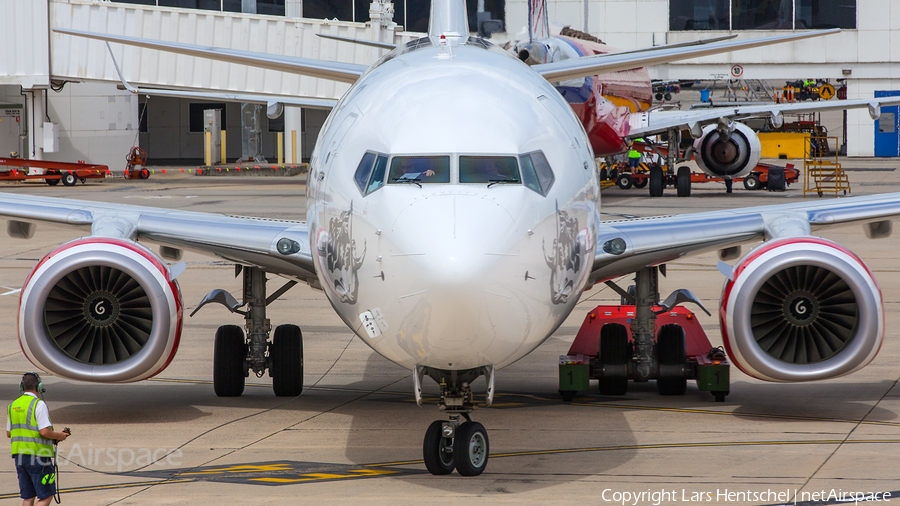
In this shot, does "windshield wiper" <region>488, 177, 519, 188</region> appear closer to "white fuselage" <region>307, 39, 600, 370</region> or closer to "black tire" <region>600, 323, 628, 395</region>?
"white fuselage" <region>307, 39, 600, 370</region>

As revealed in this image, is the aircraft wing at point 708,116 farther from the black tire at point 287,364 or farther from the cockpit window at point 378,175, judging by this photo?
the cockpit window at point 378,175

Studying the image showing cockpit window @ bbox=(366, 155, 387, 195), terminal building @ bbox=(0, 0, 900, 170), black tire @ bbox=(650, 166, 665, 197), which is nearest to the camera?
cockpit window @ bbox=(366, 155, 387, 195)

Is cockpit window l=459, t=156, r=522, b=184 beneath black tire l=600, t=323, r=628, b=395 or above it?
above

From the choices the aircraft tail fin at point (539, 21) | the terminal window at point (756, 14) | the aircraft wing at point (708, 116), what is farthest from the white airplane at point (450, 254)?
the terminal window at point (756, 14)

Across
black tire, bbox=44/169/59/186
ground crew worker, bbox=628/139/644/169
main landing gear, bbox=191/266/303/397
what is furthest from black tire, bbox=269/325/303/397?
ground crew worker, bbox=628/139/644/169

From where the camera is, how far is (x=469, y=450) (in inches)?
336

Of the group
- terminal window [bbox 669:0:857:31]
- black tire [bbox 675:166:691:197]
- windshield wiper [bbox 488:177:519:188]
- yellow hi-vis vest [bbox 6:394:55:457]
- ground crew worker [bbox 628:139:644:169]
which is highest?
terminal window [bbox 669:0:857:31]

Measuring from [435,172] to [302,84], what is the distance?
140ft

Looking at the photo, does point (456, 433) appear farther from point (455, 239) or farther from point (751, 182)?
point (751, 182)

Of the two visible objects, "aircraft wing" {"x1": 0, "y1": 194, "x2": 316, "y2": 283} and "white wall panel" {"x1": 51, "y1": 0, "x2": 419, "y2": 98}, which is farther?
"white wall panel" {"x1": 51, "y1": 0, "x2": 419, "y2": 98}

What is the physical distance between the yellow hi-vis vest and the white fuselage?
245cm

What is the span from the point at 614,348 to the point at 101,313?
5720mm

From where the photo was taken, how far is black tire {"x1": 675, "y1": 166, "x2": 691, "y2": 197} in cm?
3972

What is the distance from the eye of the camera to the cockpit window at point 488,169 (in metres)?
7.94
